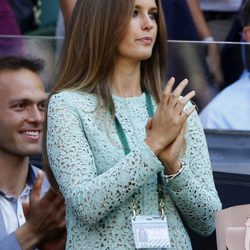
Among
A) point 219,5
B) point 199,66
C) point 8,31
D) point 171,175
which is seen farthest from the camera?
point 219,5

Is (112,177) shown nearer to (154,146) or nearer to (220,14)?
(154,146)

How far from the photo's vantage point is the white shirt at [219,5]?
6512mm

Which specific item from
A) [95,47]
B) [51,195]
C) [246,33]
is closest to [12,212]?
[51,195]

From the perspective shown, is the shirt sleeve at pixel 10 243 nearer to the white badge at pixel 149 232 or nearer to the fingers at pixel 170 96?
the white badge at pixel 149 232

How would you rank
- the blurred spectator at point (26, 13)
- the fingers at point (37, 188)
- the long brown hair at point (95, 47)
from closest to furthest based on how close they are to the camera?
1. the long brown hair at point (95, 47)
2. the fingers at point (37, 188)
3. the blurred spectator at point (26, 13)

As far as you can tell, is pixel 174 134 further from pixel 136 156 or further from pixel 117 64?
pixel 117 64

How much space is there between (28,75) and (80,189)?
66.1 inches

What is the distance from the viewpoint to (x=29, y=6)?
21.3 feet

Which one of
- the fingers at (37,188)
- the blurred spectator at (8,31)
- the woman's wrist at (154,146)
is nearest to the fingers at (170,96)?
the woman's wrist at (154,146)

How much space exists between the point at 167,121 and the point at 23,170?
58.0 inches

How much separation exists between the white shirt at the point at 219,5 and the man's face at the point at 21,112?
164 cm

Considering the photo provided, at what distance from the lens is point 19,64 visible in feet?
17.4

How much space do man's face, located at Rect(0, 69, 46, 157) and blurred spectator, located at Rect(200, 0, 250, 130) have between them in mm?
918

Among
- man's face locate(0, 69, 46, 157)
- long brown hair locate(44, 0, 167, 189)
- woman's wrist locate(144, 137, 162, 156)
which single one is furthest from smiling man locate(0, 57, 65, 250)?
woman's wrist locate(144, 137, 162, 156)
